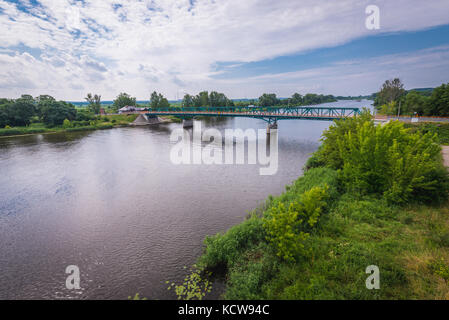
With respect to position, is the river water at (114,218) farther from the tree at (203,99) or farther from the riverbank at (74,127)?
the tree at (203,99)

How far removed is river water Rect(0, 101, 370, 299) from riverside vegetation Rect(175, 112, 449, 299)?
237 cm

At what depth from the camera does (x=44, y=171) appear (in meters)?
28.8

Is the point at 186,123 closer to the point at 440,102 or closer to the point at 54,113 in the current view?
the point at 54,113

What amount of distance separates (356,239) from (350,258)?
7.47 feet

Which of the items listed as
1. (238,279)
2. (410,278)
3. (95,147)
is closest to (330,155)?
(410,278)

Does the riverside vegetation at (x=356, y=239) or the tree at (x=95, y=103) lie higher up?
the tree at (x=95, y=103)

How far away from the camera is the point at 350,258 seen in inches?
379

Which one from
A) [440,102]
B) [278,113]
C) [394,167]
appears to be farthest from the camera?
[278,113]

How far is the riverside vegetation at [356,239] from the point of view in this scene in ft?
27.5

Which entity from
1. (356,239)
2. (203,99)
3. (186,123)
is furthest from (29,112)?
(356,239)

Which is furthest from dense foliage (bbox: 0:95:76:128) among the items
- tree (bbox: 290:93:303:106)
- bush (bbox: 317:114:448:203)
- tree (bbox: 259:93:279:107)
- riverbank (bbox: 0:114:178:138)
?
tree (bbox: 290:93:303:106)

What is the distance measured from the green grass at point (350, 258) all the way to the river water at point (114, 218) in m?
1.96

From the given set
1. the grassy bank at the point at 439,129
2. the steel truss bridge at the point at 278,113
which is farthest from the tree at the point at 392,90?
the grassy bank at the point at 439,129
